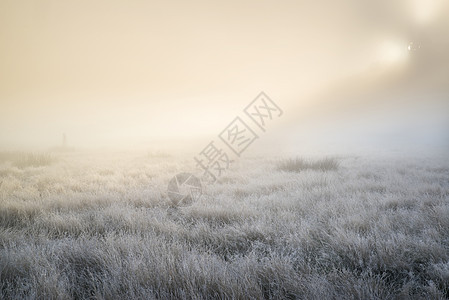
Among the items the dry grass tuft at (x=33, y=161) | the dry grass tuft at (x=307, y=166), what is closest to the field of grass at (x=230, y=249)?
the dry grass tuft at (x=307, y=166)

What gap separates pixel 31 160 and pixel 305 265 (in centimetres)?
1443

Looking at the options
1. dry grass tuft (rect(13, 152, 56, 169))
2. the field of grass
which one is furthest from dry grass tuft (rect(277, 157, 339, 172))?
dry grass tuft (rect(13, 152, 56, 169))

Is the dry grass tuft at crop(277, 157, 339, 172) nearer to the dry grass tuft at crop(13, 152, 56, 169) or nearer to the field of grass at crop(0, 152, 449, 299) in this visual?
the field of grass at crop(0, 152, 449, 299)

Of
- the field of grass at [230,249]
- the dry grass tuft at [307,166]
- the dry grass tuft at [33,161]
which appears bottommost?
the field of grass at [230,249]

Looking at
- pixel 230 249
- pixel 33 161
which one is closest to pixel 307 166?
pixel 230 249

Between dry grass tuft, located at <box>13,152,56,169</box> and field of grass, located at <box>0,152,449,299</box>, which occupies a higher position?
dry grass tuft, located at <box>13,152,56,169</box>

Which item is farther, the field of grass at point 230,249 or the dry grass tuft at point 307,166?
the dry grass tuft at point 307,166

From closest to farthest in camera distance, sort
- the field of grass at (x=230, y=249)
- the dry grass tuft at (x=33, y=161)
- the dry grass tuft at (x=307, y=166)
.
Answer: the field of grass at (x=230, y=249) → the dry grass tuft at (x=307, y=166) → the dry grass tuft at (x=33, y=161)

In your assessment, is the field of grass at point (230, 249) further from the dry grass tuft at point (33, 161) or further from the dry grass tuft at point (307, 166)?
the dry grass tuft at point (33, 161)

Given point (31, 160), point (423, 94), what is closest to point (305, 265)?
point (31, 160)

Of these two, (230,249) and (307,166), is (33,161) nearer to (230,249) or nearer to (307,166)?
(230,249)

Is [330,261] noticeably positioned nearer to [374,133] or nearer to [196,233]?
[196,233]

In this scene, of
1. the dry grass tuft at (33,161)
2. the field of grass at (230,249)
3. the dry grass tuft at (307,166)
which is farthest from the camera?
the dry grass tuft at (33,161)

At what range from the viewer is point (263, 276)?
6.91 ft
